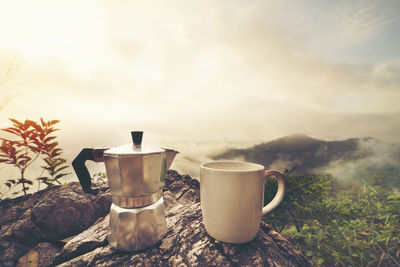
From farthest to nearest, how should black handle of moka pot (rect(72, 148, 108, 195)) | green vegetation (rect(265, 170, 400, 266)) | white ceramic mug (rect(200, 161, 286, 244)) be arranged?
1. green vegetation (rect(265, 170, 400, 266))
2. black handle of moka pot (rect(72, 148, 108, 195))
3. white ceramic mug (rect(200, 161, 286, 244))

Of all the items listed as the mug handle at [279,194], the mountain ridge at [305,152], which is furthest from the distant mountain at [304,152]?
the mug handle at [279,194]

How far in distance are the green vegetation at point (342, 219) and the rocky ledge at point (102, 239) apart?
425 millimetres

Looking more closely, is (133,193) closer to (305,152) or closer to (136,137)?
(136,137)

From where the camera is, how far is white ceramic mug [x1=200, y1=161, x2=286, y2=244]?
1.65 ft

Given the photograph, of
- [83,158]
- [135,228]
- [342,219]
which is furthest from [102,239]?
[342,219]

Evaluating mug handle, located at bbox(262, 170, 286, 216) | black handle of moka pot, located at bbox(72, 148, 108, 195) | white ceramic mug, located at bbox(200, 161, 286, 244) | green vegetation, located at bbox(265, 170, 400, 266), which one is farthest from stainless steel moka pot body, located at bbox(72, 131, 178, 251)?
green vegetation, located at bbox(265, 170, 400, 266)

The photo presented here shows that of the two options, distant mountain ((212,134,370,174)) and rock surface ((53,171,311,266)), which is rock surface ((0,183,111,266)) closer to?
rock surface ((53,171,311,266))

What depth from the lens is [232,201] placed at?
51 cm

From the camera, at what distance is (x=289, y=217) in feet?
3.64

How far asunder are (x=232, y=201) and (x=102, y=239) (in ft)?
1.80

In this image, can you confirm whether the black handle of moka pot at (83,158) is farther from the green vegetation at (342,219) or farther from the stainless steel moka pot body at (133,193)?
the green vegetation at (342,219)

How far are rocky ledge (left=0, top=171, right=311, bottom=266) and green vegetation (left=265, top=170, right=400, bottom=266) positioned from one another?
425 millimetres

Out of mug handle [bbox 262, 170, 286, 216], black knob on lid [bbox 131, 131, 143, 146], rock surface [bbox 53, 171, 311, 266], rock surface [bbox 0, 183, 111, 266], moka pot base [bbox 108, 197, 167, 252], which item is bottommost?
rock surface [bbox 0, 183, 111, 266]

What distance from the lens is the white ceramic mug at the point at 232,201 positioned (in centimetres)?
50
